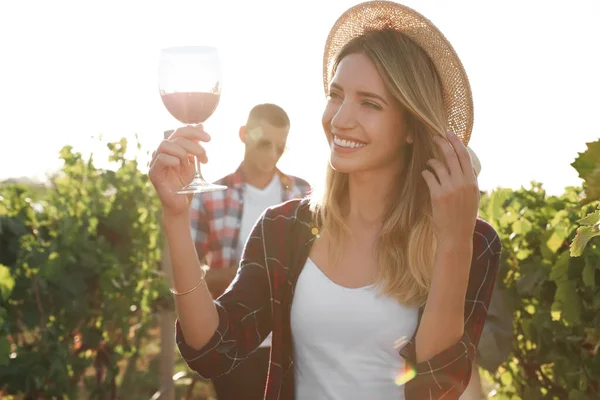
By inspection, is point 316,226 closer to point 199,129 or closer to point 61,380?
point 199,129

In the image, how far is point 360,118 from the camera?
2.77m

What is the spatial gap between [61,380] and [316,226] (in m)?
3.81

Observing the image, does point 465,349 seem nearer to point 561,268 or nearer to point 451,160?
point 451,160

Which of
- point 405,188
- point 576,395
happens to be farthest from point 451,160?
point 576,395

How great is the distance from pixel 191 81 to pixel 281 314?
2.80 ft

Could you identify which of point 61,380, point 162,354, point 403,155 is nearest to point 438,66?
point 403,155

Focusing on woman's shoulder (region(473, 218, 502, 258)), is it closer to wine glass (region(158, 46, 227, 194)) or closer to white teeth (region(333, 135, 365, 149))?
white teeth (region(333, 135, 365, 149))

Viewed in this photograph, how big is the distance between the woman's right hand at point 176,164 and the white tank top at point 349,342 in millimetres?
569

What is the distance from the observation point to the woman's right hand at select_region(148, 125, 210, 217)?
7.77ft

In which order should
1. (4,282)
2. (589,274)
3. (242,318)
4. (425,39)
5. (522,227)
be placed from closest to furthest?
(242,318) → (425,39) → (589,274) → (522,227) → (4,282)

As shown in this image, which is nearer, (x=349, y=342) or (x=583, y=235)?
(x=583, y=235)

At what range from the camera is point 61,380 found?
6180 millimetres

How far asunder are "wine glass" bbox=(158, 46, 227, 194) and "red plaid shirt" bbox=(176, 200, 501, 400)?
49 cm

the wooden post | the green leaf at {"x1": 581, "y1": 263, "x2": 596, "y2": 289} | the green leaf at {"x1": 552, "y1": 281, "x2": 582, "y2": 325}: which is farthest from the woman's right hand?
the wooden post
